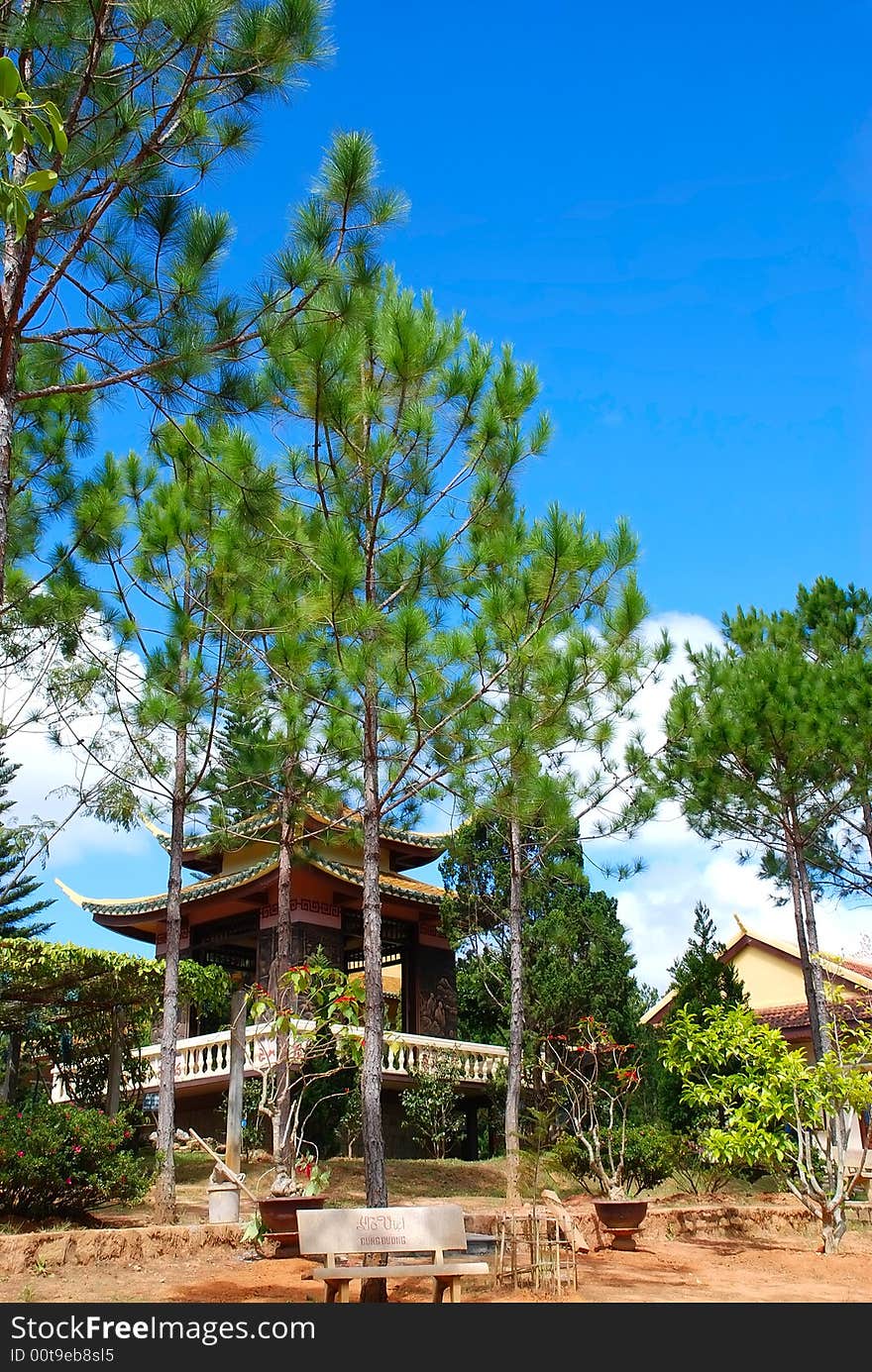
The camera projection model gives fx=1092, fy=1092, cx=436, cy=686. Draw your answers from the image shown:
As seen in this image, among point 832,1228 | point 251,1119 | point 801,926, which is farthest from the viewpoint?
point 251,1119

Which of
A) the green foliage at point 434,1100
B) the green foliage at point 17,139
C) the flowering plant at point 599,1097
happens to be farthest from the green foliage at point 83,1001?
the green foliage at point 17,139

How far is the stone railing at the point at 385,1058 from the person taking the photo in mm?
12070

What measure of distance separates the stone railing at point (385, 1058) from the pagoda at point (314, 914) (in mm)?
1302

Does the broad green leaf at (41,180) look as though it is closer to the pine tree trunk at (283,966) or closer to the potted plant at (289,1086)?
the potted plant at (289,1086)

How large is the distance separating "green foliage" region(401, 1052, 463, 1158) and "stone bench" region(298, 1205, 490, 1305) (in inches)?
306

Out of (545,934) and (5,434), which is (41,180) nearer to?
(5,434)

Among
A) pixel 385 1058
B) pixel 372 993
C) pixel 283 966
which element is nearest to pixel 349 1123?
pixel 385 1058

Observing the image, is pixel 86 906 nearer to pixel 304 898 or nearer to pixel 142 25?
pixel 304 898

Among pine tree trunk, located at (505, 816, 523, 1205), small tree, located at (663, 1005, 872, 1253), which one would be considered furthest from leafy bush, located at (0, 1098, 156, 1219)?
small tree, located at (663, 1005, 872, 1253)

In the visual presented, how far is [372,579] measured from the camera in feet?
22.5

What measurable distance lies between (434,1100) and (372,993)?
703cm

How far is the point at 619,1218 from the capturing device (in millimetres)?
7863

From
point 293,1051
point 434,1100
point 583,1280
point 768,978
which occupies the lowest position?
point 583,1280

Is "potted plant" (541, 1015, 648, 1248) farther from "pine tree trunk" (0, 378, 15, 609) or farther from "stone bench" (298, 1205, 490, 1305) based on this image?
"pine tree trunk" (0, 378, 15, 609)
